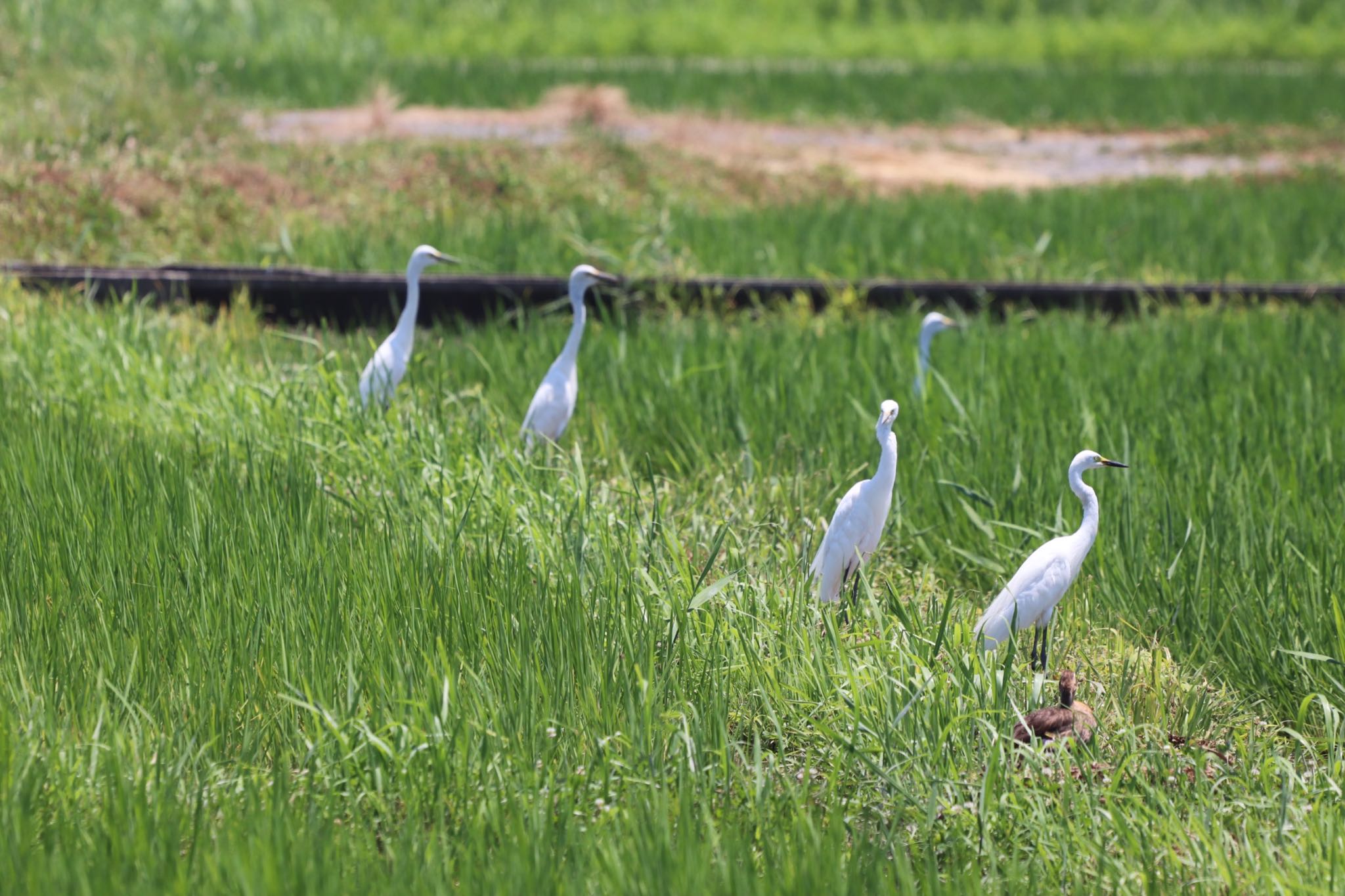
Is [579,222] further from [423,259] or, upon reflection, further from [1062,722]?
[1062,722]

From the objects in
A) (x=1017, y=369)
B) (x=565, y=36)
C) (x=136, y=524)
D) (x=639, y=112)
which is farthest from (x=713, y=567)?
(x=565, y=36)

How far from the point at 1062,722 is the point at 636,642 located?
869 millimetres

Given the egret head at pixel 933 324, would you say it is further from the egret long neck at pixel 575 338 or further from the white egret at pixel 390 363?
the white egret at pixel 390 363

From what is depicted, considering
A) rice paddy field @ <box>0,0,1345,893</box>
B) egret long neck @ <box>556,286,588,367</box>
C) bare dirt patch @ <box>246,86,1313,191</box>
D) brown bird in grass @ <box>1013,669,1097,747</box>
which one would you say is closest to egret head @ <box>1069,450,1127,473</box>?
rice paddy field @ <box>0,0,1345,893</box>

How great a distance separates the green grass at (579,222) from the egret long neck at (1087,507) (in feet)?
12.6

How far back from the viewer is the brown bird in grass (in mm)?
2775

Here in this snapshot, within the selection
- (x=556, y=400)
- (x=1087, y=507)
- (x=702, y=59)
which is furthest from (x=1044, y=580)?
(x=702, y=59)

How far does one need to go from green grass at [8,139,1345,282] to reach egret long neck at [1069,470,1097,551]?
→ 385 centimetres

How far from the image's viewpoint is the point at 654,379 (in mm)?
5266

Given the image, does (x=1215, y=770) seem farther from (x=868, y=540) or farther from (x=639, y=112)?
(x=639, y=112)

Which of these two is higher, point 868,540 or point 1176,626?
point 868,540

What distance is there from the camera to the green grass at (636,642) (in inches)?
92.8

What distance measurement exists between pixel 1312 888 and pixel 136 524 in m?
2.69

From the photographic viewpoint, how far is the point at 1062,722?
2.78m
